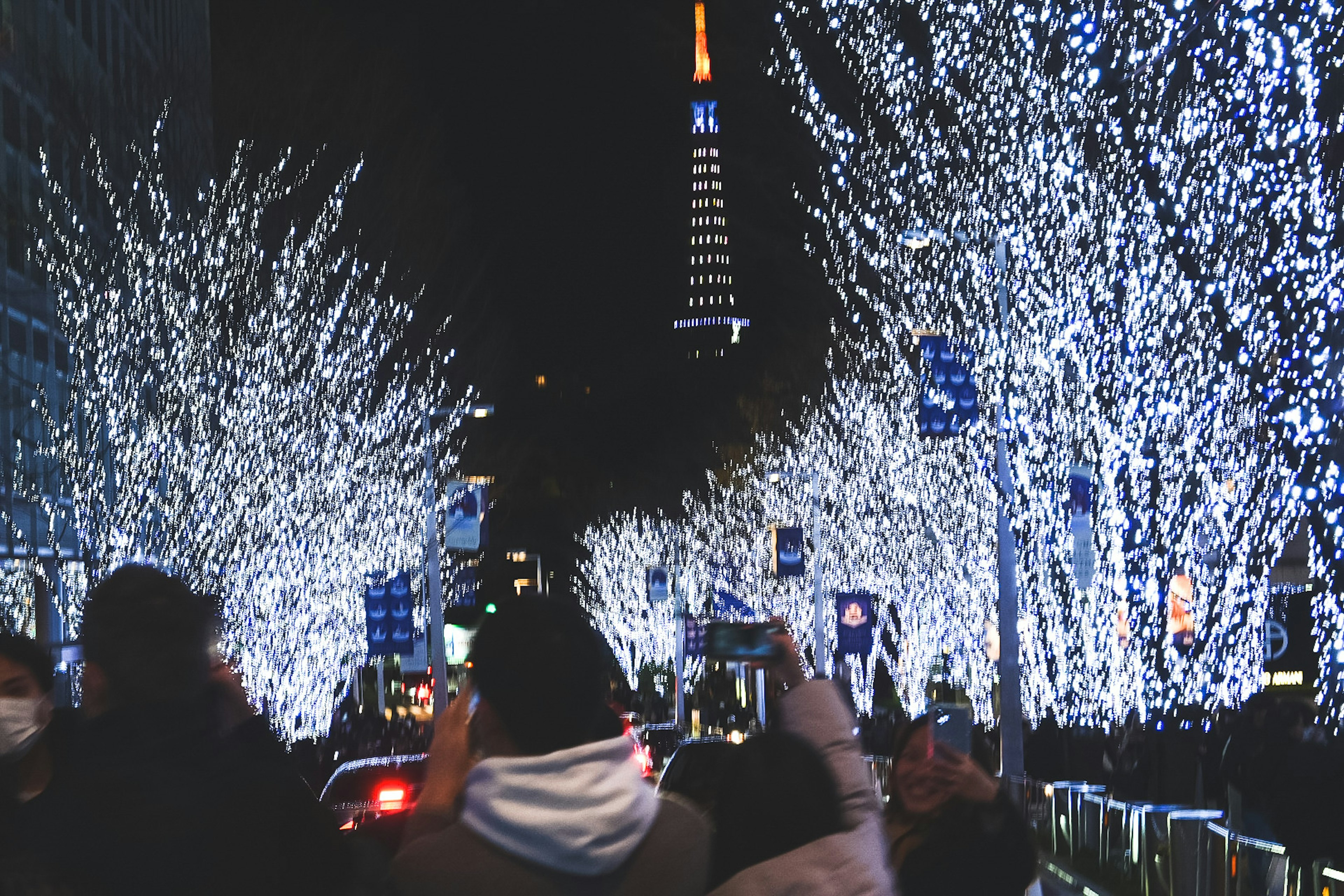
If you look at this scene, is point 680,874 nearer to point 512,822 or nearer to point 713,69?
point 512,822

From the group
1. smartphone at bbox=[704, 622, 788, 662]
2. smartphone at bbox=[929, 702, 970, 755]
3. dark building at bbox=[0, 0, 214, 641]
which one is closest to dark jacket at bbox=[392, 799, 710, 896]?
smartphone at bbox=[704, 622, 788, 662]

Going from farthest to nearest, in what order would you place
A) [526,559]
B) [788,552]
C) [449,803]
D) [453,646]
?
[526,559]
[788,552]
[453,646]
[449,803]

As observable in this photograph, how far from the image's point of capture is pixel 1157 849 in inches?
547

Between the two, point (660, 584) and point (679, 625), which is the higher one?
point (660, 584)

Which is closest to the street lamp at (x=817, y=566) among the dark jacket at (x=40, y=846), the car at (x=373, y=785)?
the car at (x=373, y=785)

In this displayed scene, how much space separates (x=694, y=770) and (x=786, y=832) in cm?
1313

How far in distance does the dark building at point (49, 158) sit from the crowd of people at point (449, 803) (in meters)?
20.2

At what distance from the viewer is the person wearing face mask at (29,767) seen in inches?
120

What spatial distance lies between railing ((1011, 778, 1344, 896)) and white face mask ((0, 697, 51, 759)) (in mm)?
6559

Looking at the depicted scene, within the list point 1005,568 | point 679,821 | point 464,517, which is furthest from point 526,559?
point 679,821

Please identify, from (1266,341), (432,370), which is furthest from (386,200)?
(1266,341)

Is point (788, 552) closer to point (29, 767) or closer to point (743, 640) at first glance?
point (743, 640)

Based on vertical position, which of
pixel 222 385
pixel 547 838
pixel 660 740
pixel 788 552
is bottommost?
pixel 660 740

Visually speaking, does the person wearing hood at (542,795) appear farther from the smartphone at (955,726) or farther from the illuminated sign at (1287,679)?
the illuminated sign at (1287,679)
